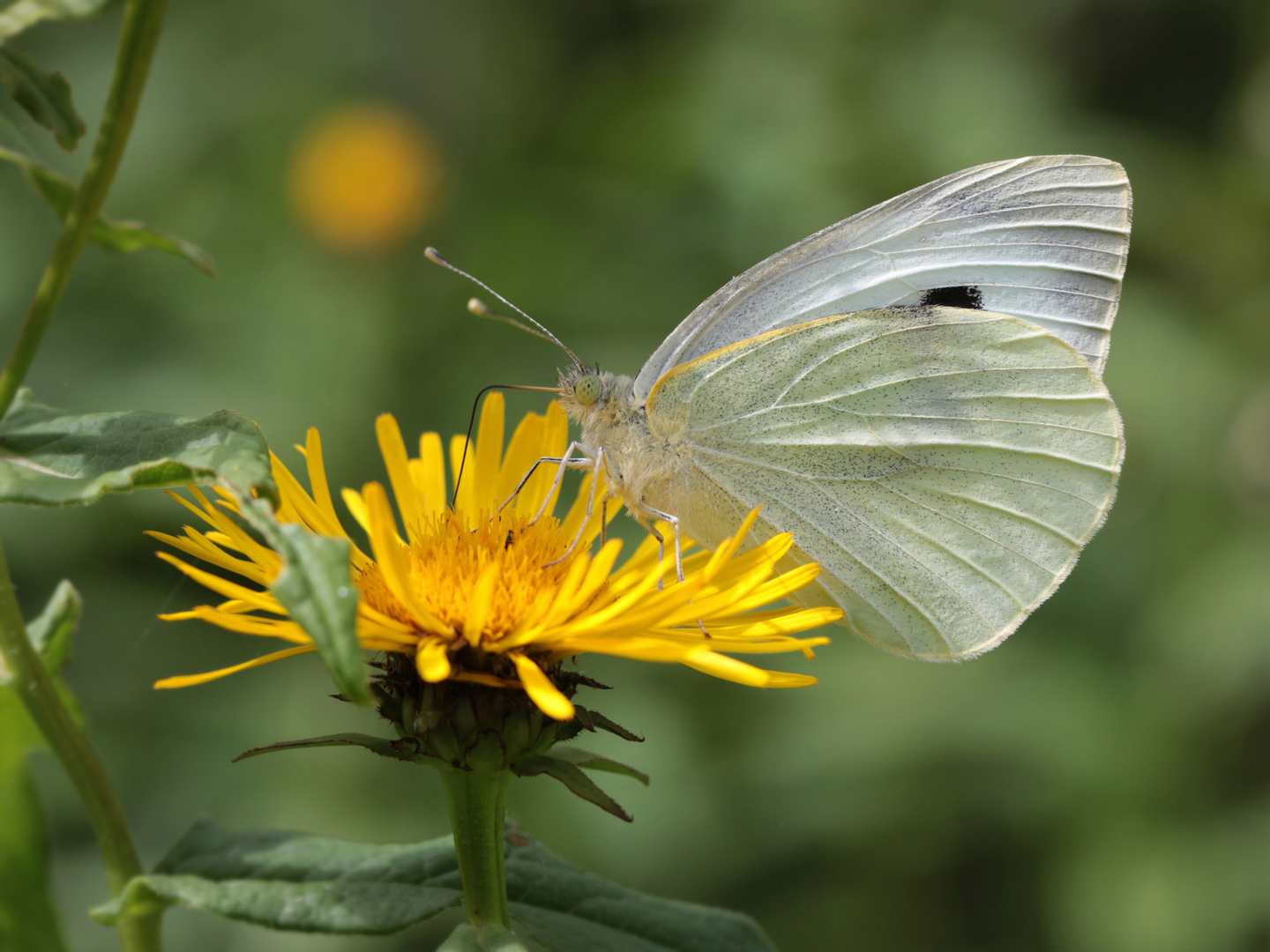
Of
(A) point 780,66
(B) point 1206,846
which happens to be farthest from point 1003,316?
(A) point 780,66

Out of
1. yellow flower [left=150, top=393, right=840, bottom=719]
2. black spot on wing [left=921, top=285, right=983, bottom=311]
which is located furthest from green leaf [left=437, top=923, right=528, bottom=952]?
black spot on wing [left=921, top=285, right=983, bottom=311]

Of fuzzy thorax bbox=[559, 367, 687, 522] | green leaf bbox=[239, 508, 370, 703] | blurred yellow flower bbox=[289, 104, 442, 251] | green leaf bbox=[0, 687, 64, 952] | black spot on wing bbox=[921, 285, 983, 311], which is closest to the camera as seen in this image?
green leaf bbox=[239, 508, 370, 703]

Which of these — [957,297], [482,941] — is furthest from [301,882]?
[957,297]

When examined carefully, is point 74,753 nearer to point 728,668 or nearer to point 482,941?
point 482,941

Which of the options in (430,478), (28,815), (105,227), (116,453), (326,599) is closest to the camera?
(326,599)

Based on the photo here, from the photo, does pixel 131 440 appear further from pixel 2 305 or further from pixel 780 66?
pixel 780 66

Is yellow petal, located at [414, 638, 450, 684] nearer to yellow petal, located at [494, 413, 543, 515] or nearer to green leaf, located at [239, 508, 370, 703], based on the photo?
green leaf, located at [239, 508, 370, 703]
